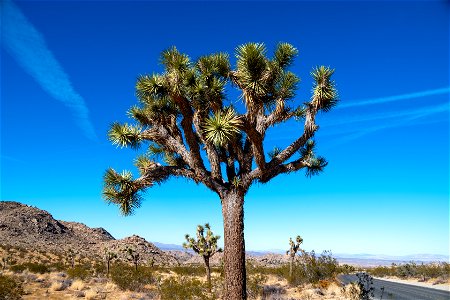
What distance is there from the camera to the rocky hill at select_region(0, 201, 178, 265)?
55.5 metres

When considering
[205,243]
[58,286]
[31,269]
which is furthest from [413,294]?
[31,269]

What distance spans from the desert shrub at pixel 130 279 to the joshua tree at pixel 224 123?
486 inches

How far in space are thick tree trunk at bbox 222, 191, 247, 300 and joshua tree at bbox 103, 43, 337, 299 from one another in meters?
0.02

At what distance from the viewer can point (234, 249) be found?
8773 mm

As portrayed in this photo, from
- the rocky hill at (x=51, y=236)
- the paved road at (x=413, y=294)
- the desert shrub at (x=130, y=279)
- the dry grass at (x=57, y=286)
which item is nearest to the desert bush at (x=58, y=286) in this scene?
the dry grass at (x=57, y=286)

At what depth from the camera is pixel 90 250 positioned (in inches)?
2494

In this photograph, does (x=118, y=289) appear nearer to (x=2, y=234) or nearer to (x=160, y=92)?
(x=160, y=92)

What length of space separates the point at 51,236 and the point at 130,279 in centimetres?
4824

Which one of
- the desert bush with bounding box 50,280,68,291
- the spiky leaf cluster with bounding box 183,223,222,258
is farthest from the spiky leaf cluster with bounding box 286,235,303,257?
the desert bush with bounding box 50,280,68,291

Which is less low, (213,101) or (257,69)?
(257,69)

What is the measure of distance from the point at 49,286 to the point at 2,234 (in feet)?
138

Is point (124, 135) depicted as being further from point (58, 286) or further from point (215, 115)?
point (58, 286)

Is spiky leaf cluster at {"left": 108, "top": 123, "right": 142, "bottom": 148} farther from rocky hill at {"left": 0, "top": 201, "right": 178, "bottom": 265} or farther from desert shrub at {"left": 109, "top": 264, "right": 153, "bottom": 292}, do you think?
rocky hill at {"left": 0, "top": 201, "right": 178, "bottom": 265}

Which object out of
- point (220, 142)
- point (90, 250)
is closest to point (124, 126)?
point (220, 142)
